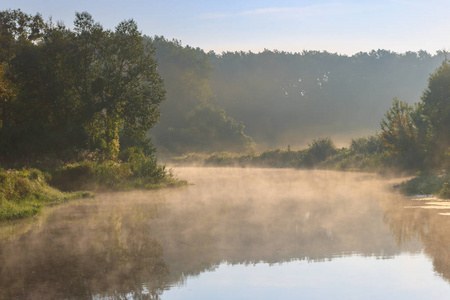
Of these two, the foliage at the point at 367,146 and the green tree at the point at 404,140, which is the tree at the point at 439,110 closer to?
the green tree at the point at 404,140

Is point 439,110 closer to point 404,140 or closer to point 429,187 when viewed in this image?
point 404,140

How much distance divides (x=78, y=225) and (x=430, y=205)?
12.8 m

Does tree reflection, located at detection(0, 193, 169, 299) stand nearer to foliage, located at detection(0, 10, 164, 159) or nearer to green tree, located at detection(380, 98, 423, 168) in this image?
foliage, located at detection(0, 10, 164, 159)

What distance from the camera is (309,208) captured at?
2134 cm

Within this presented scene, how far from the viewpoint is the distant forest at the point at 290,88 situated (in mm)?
115062

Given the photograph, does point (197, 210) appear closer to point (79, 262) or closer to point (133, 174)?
point (79, 262)

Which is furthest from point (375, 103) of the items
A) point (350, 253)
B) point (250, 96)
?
point (350, 253)

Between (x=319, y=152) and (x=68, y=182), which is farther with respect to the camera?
(x=319, y=152)

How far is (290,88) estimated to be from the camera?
147m

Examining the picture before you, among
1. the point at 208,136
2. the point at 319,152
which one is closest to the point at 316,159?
the point at 319,152

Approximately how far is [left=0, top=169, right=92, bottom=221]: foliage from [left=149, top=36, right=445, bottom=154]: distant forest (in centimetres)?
7539

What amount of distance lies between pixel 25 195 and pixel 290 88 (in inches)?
5080

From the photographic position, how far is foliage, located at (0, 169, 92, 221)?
1830cm

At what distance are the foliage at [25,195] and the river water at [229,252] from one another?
781 mm
